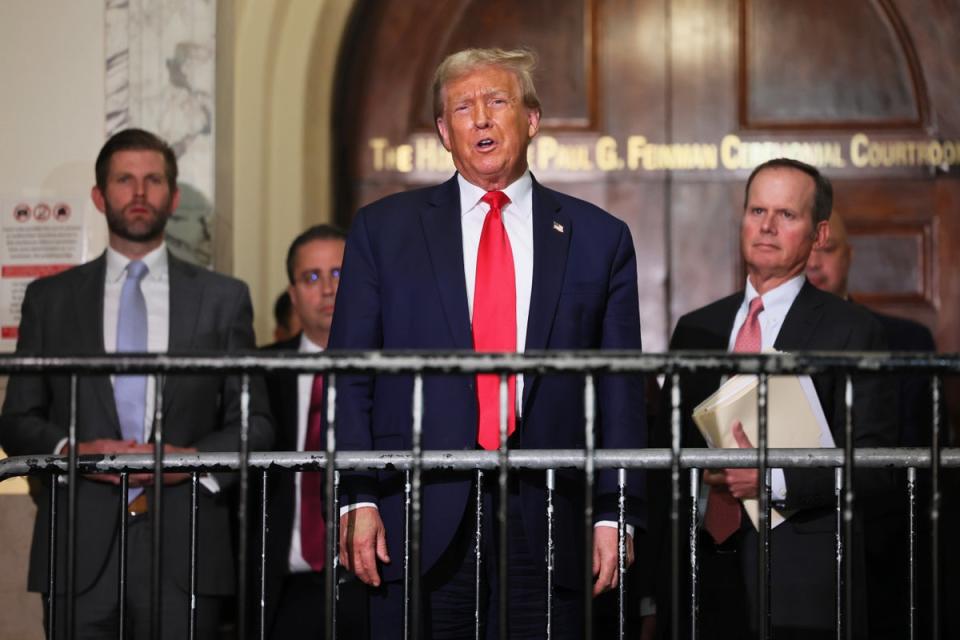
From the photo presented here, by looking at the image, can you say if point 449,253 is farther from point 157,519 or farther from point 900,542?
point 900,542

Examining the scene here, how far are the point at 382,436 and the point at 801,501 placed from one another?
1.14m

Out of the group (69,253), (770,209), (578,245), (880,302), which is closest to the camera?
(578,245)

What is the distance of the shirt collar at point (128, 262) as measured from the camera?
4676 millimetres

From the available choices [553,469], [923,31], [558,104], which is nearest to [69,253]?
[558,104]

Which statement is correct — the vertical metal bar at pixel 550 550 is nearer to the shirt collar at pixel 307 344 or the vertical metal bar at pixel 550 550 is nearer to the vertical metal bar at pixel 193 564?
the vertical metal bar at pixel 193 564

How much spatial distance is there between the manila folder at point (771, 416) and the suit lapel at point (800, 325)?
216 mm

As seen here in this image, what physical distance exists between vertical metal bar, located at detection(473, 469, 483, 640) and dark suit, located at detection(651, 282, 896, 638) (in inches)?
34.0

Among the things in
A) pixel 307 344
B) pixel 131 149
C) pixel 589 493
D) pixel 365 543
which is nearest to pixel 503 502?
pixel 589 493

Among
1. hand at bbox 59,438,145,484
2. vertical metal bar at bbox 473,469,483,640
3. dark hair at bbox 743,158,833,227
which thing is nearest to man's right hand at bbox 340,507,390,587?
vertical metal bar at bbox 473,469,483,640

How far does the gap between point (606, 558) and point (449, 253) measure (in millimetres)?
830

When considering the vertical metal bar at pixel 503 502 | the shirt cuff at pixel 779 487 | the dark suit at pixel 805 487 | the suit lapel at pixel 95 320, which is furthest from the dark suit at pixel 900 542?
the suit lapel at pixel 95 320

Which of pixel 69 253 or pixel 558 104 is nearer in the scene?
pixel 69 253

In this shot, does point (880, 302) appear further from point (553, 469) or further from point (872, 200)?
point (553, 469)

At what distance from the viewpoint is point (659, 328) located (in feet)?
20.4
